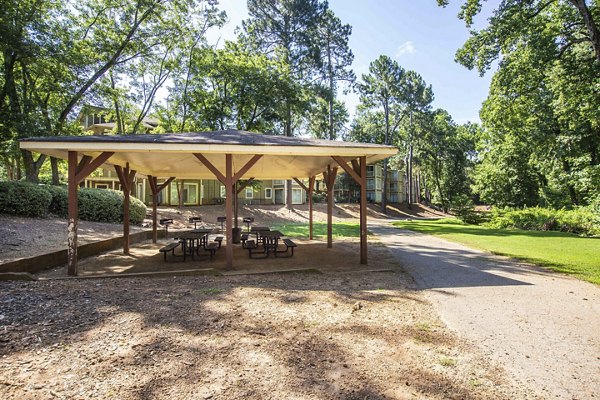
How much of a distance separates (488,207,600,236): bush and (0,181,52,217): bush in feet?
78.5

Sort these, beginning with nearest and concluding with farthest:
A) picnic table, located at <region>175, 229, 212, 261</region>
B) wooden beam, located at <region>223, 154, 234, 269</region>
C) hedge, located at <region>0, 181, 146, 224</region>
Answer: wooden beam, located at <region>223, 154, 234, 269</region>
picnic table, located at <region>175, 229, 212, 261</region>
hedge, located at <region>0, 181, 146, 224</region>

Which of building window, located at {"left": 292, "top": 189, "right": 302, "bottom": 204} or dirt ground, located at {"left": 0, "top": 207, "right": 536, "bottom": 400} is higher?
building window, located at {"left": 292, "top": 189, "right": 302, "bottom": 204}

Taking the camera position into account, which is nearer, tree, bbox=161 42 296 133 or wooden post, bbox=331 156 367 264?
wooden post, bbox=331 156 367 264

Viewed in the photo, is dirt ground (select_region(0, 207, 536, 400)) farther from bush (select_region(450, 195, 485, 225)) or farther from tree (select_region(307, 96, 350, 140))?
bush (select_region(450, 195, 485, 225))

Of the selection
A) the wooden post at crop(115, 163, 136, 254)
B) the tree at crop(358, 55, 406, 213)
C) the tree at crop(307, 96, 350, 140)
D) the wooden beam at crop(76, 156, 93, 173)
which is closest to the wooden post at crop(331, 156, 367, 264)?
the wooden beam at crop(76, 156, 93, 173)

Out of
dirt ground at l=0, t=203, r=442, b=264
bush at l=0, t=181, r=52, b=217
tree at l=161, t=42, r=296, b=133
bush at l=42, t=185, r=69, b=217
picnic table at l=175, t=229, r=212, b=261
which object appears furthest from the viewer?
tree at l=161, t=42, r=296, b=133

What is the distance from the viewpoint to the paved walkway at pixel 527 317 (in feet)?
9.57

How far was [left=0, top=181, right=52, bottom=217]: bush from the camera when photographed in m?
11.8

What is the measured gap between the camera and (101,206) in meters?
15.4

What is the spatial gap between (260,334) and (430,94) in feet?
131

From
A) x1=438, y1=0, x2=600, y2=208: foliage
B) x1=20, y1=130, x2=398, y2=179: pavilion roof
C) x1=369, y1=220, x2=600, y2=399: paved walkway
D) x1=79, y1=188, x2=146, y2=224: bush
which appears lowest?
x1=369, y1=220, x2=600, y2=399: paved walkway

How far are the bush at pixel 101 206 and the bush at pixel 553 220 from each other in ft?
74.8

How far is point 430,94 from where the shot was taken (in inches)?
1474

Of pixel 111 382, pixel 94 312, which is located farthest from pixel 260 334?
pixel 94 312
